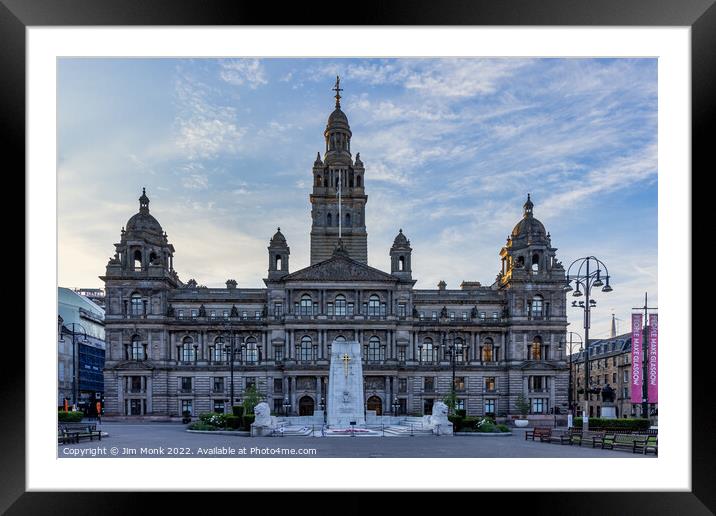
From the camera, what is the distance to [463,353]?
66750mm

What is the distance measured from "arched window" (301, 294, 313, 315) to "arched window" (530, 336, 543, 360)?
25.2 meters

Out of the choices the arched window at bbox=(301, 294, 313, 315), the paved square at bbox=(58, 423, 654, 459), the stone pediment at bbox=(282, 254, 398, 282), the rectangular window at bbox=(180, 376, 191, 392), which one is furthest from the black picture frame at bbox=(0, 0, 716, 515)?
the rectangular window at bbox=(180, 376, 191, 392)

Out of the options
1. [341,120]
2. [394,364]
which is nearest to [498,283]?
[394,364]

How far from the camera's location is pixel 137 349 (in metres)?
65.1

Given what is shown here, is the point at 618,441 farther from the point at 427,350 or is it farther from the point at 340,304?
the point at 340,304

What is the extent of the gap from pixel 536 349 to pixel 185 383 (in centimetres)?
3944

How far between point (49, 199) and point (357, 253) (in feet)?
201

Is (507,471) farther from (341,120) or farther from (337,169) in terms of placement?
(341,120)

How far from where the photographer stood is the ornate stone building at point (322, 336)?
211 ft

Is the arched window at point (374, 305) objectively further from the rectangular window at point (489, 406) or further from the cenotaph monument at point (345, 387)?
the cenotaph monument at point (345, 387)

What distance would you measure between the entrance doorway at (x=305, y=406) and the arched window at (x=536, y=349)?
25209 mm

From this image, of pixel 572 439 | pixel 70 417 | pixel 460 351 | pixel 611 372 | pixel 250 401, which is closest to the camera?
pixel 572 439

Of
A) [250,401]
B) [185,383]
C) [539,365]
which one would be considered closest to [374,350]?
[250,401]
